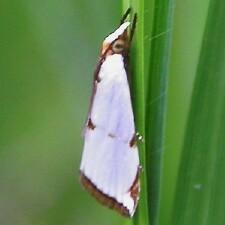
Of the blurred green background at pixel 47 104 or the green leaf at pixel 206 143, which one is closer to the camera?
the green leaf at pixel 206 143

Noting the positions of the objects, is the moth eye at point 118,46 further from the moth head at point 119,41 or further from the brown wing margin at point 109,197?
the brown wing margin at point 109,197

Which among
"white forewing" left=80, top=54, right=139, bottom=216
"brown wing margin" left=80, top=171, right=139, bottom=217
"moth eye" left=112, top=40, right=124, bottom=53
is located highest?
"moth eye" left=112, top=40, right=124, bottom=53

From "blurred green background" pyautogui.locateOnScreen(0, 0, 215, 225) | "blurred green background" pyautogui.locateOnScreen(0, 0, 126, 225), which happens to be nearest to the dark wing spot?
"blurred green background" pyautogui.locateOnScreen(0, 0, 215, 225)

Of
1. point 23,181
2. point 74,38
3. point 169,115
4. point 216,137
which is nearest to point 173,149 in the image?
point 169,115

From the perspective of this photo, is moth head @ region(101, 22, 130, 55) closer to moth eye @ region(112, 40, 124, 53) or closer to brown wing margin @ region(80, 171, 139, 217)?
moth eye @ region(112, 40, 124, 53)

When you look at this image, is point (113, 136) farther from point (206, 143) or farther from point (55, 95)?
point (55, 95)

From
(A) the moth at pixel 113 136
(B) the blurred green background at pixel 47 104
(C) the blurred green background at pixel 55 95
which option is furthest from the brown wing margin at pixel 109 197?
(B) the blurred green background at pixel 47 104
